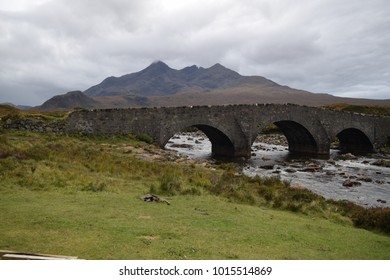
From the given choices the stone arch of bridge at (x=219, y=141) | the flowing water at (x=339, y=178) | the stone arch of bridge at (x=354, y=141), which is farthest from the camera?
the stone arch of bridge at (x=354, y=141)

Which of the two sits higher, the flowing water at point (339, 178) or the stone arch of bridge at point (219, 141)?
the stone arch of bridge at point (219, 141)

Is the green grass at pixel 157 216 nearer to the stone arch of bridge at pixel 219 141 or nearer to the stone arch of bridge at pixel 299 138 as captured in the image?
the stone arch of bridge at pixel 219 141

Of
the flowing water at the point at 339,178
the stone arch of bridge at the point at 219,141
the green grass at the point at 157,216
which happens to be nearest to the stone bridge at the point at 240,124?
the stone arch of bridge at the point at 219,141

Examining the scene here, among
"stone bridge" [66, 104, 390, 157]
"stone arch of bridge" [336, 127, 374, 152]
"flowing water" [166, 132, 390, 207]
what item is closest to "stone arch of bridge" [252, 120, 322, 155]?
"stone bridge" [66, 104, 390, 157]

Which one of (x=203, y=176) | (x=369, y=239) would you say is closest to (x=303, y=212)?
(x=369, y=239)

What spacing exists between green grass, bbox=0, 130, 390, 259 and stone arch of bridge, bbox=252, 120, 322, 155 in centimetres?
2400

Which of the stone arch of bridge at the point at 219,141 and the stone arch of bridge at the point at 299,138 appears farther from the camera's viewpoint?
the stone arch of bridge at the point at 299,138

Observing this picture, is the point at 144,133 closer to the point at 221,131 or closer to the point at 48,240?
the point at 221,131

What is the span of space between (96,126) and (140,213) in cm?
2010

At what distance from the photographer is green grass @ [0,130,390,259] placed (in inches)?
302

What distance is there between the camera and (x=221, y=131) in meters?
34.1

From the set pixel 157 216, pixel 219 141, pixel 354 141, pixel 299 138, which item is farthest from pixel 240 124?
pixel 157 216

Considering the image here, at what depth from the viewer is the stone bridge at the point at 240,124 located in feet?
97.9

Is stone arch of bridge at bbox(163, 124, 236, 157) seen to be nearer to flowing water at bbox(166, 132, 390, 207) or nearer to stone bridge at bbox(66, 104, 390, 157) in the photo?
stone bridge at bbox(66, 104, 390, 157)
